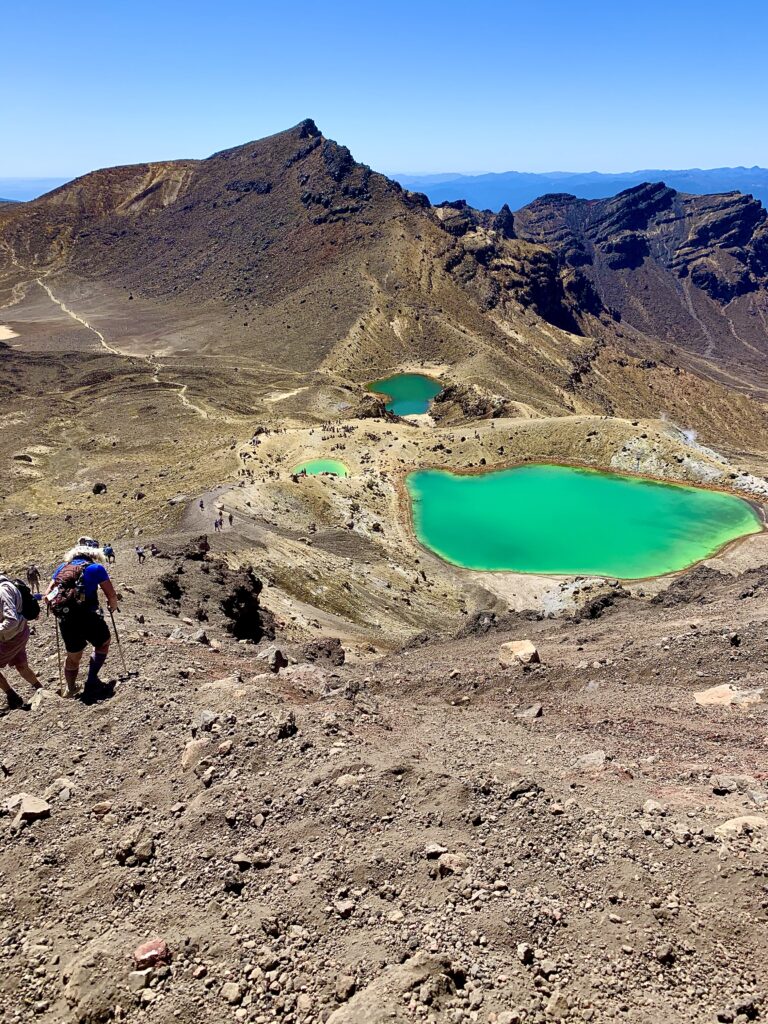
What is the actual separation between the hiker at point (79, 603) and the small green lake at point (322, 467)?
4019 cm

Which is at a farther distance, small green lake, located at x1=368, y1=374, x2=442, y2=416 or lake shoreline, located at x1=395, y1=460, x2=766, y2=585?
small green lake, located at x1=368, y1=374, x2=442, y2=416

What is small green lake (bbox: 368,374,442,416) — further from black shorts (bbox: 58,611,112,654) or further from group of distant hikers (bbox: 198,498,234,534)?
black shorts (bbox: 58,611,112,654)

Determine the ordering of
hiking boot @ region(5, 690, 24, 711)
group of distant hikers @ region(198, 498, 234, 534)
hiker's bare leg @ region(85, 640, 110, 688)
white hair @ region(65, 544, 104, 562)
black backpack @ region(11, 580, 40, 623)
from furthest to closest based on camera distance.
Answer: group of distant hikers @ region(198, 498, 234, 534), hiker's bare leg @ region(85, 640, 110, 688), hiking boot @ region(5, 690, 24, 711), white hair @ region(65, 544, 104, 562), black backpack @ region(11, 580, 40, 623)

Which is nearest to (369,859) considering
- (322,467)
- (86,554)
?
(86,554)

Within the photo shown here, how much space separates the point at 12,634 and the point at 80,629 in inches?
42.9

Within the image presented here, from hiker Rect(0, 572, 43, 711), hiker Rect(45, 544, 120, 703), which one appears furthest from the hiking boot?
hiker Rect(45, 544, 120, 703)

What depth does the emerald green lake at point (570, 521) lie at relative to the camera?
134 feet

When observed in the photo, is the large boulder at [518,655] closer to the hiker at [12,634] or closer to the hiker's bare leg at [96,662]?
the hiker's bare leg at [96,662]

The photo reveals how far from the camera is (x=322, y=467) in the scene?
54156 mm

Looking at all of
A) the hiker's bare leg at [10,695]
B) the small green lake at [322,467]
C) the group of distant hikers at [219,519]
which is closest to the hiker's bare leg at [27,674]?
the hiker's bare leg at [10,695]

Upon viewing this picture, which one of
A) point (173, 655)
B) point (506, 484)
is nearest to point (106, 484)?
point (506, 484)

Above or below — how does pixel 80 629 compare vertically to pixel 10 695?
above

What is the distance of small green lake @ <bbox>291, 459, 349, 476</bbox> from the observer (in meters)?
52.9

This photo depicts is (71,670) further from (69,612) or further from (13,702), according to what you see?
(69,612)
